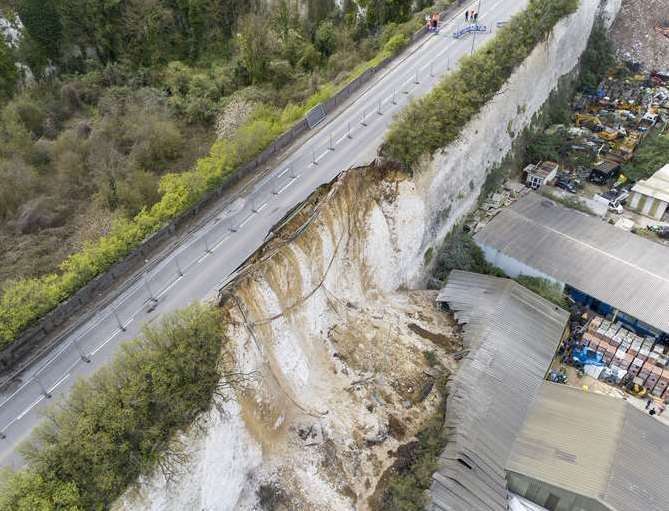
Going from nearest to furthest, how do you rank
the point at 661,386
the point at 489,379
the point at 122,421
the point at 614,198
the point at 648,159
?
the point at 122,421, the point at 489,379, the point at 661,386, the point at 614,198, the point at 648,159

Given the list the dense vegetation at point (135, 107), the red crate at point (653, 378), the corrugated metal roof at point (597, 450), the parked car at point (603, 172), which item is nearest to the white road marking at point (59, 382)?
the dense vegetation at point (135, 107)

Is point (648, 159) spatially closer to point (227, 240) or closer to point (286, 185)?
point (286, 185)

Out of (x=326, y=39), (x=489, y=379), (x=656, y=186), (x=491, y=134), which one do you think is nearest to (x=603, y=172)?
(x=656, y=186)

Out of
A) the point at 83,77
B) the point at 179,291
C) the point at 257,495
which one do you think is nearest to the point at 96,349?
the point at 179,291

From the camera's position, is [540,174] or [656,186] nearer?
[656,186]

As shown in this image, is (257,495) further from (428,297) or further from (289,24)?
(289,24)
